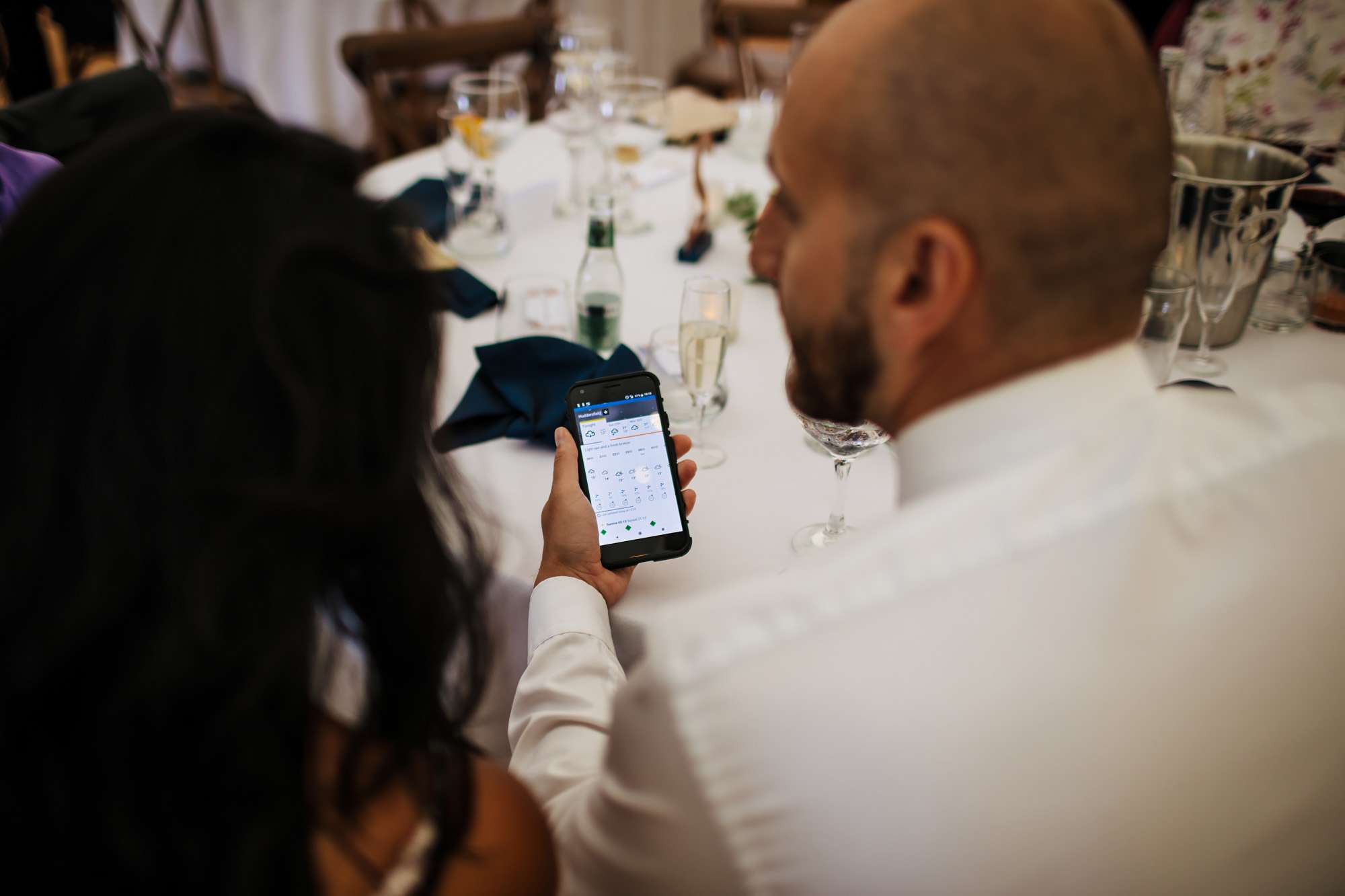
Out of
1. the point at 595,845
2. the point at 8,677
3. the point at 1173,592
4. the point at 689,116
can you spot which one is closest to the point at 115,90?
the point at 689,116

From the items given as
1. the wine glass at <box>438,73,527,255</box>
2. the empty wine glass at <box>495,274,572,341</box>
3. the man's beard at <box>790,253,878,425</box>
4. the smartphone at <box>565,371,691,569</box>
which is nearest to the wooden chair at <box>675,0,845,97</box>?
the wine glass at <box>438,73,527,255</box>

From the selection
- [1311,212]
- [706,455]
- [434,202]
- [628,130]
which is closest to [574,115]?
[628,130]

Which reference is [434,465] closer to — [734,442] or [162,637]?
[162,637]

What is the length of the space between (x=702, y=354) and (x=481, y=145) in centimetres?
85

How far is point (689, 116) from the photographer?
8.19 ft

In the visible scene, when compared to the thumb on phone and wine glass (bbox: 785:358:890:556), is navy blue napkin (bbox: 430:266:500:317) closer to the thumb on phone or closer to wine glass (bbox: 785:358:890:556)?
the thumb on phone

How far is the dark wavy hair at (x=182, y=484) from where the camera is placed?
540mm

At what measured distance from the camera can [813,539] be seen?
3.73 ft

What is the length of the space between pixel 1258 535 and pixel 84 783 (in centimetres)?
78

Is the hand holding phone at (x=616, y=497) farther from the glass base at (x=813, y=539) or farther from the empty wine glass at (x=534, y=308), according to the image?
the empty wine glass at (x=534, y=308)

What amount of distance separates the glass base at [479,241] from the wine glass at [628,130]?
24cm

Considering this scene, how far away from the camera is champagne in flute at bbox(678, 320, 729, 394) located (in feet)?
4.18

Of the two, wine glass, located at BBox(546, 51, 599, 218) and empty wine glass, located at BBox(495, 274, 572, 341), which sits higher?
wine glass, located at BBox(546, 51, 599, 218)

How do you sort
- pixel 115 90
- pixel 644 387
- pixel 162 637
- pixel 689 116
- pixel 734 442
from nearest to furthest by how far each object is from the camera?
1. pixel 162 637
2. pixel 644 387
3. pixel 734 442
4. pixel 115 90
5. pixel 689 116
